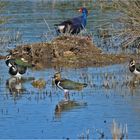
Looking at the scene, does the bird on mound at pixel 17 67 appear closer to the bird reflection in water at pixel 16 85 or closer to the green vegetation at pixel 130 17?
the bird reflection in water at pixel 16 85

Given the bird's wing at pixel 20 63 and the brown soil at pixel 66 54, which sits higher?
the bird's wing at pixel 20 63

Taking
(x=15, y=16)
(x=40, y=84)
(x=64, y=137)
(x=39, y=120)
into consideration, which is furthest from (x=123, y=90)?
(x=15, y=16)

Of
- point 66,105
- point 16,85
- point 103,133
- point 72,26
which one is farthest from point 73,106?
point 72,26

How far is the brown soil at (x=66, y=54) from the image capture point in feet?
61.4

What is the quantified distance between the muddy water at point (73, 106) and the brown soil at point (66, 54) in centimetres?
77

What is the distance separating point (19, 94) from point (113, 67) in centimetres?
375

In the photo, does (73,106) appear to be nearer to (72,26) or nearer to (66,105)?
(66,105)

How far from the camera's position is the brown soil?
1872cm

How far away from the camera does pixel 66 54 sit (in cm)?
1909

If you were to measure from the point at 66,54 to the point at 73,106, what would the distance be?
5.71 m

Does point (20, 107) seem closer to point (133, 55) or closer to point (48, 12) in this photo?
point (133, 55)

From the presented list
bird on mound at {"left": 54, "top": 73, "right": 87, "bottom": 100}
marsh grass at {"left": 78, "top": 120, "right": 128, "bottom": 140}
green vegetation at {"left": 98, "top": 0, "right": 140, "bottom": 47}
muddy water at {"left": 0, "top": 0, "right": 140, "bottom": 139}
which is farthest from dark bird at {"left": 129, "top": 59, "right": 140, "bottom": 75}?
marsh grass at {"left": 78, "top": 120, "right": 128, "bottom": 140}

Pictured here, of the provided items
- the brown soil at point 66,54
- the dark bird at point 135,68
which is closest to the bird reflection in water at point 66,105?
the dark bird at point 135,68

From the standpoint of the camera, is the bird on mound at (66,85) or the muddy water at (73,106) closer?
the muddy water at (73,106)
